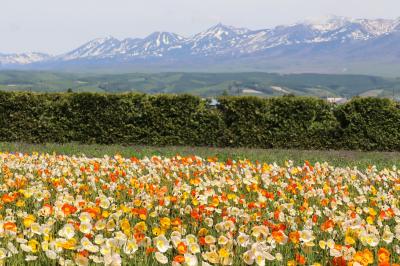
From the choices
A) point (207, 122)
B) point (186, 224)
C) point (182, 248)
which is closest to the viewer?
point (182, 248)

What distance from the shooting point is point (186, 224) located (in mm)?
5156

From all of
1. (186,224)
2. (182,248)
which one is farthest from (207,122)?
(182,248)

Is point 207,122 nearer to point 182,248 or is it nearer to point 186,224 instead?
point 186,224

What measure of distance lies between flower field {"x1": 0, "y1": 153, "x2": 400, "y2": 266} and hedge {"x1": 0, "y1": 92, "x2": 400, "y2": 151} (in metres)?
10.6

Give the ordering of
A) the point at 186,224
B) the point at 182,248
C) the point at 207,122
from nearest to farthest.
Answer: the point at 182,248, the point at 186,224, the point at 207,122

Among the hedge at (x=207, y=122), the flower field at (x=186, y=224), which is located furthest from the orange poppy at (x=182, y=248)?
the hedge at (x=207, y=122)

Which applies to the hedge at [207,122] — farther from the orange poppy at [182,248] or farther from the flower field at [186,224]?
the orange poppy at [182,248]

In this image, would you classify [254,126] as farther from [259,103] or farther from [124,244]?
[124,244]

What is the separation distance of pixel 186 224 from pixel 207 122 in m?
15.0

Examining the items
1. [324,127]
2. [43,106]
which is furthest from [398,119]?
[43,106]

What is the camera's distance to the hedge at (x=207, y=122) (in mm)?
19859

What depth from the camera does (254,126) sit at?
19.9 m

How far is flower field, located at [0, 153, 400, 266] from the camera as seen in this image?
142 inches

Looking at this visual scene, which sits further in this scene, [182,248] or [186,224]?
[186,224]
